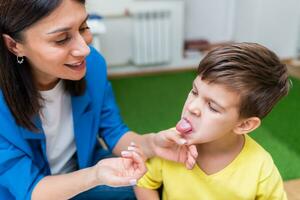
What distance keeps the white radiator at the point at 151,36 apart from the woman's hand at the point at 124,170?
238 cm

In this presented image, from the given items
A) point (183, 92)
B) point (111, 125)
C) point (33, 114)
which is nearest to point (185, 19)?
point (183, 92)

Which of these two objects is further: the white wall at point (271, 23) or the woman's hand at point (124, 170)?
the white wall at point (271, 23)

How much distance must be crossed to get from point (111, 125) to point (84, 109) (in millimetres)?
128

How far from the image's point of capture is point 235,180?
89 centimetres

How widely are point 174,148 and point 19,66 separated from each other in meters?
0.46

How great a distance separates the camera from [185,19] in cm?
329

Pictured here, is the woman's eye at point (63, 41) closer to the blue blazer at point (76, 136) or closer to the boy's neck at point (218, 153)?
the blue blazer at point (76, 136)

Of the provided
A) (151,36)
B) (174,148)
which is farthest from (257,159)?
(151,36)

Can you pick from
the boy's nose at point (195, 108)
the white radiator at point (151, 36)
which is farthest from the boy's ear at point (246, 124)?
the white radiator at point (151, 36)

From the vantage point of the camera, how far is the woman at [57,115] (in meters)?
0.83

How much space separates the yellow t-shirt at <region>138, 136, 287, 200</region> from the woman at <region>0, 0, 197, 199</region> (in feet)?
0.17

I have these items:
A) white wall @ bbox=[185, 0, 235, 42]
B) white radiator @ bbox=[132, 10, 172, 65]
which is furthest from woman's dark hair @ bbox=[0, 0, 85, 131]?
white wall @ bbox=[185, 0, 235, 42]

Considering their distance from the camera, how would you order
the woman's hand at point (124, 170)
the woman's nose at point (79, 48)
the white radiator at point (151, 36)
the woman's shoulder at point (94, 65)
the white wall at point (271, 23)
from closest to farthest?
the woman's hand at point (124, 170)
the woman's nose at point (79, 48)
the woman's shoulder at point (94, 65)
the white radiator at point (151, 36)
the white wall at point (271, 23)

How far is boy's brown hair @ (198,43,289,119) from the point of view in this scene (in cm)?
80
